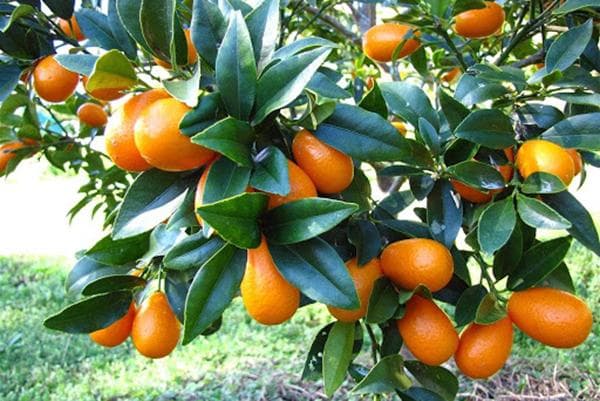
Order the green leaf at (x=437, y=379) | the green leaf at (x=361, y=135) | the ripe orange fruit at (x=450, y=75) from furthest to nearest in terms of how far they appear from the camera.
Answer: the ripe orange fruit at (x=450, y=75) → the green leaf at (x=437, y=379) → the green leaf at (x=361, y=135)

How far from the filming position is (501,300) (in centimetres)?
72

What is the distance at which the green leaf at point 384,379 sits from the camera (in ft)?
2.20

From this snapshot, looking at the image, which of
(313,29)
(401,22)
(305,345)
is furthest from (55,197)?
(401,22)

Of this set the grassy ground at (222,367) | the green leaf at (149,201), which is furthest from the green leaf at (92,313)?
the grassy ground at (222,367)

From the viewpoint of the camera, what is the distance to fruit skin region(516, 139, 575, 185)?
620mm

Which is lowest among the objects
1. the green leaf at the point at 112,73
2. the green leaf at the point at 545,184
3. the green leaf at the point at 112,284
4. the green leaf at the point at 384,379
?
the green leaf at the point at 384,379

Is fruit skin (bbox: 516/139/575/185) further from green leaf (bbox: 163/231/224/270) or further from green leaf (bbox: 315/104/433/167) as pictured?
green leaf (bbox: 163/231/224/270)

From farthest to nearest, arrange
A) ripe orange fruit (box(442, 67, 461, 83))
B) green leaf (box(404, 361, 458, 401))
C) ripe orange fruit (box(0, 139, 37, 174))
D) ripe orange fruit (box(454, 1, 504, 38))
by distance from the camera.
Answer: ripe orange fruit (box(442, 67, 461, 83)) → ripe orange fruit (box(0, 139, 37, 174)) → ripe orange fruit (box(454, 1, 504, 38)) → green leaf (box(404, 361, 458, 401))

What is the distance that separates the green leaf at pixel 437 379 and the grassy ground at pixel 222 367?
42.6 inches

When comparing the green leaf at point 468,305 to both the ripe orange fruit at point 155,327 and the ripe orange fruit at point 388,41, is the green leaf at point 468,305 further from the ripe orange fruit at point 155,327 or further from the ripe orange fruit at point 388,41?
the ripe orange fruit at point 388,41

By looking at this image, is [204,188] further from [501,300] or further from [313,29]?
[313,29]

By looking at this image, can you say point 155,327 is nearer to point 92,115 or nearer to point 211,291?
Result: point 211,291

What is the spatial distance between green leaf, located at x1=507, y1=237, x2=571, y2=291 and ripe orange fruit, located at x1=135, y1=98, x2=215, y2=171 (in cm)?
39

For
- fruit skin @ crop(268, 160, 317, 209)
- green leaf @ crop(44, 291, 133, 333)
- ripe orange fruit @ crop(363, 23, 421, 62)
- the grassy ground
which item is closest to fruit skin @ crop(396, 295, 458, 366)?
fruit skin @ crop(268, 160, 317, 209)
